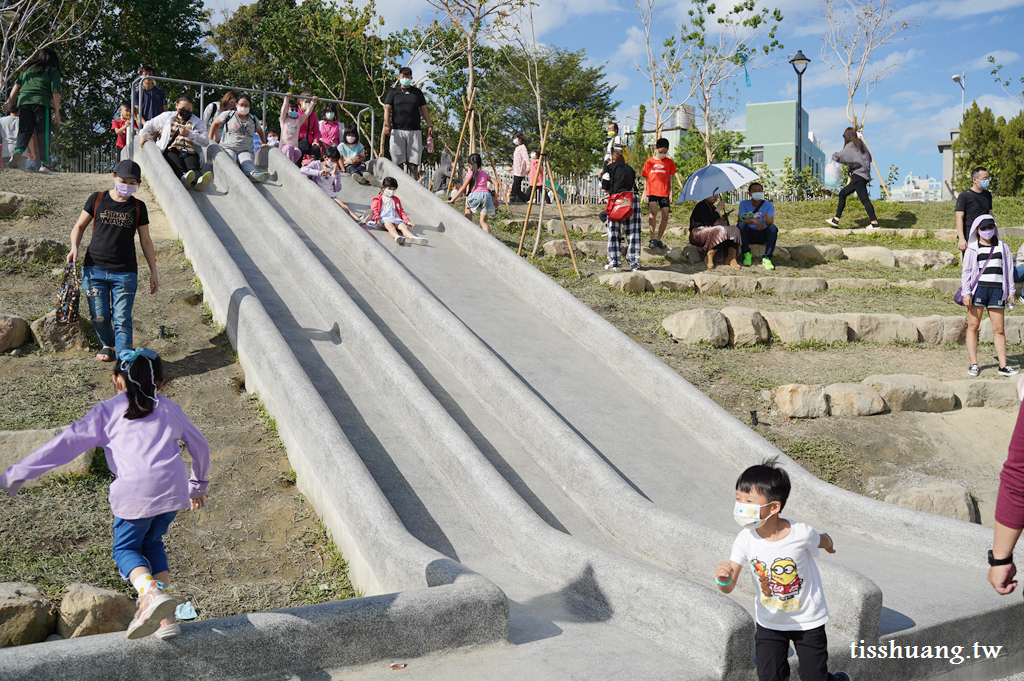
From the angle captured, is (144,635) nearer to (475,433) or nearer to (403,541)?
(403,541)

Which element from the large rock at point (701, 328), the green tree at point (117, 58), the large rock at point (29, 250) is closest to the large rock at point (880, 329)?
the large rock at point (701, 328)

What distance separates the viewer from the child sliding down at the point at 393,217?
10.6 m

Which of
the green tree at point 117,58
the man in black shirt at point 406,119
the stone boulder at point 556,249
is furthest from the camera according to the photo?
the green tree at point 117,58

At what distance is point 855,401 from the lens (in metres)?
7.51

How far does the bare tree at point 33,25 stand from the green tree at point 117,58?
2.18 metres

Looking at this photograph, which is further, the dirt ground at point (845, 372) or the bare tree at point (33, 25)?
the bare tree at point (33, 25)

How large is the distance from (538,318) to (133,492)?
5.67 meters

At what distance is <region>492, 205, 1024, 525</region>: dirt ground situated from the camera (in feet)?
22.0

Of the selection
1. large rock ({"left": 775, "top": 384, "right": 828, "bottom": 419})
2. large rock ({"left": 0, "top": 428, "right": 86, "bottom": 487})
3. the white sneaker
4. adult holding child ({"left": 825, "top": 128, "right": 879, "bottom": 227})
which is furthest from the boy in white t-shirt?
adult holding child ({"left": 825, "top": 128, "right": 879, "bottom": 227})

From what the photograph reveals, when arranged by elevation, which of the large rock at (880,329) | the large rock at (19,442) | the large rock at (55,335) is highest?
the large rock at (55,335)

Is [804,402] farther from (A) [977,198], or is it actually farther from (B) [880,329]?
(A) [977,198]

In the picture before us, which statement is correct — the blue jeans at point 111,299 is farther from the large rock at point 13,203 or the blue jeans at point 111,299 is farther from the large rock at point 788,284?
the large rock at point 788,284

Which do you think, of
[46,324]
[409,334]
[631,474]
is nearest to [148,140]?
[46,324]

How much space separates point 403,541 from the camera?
4.28 m
